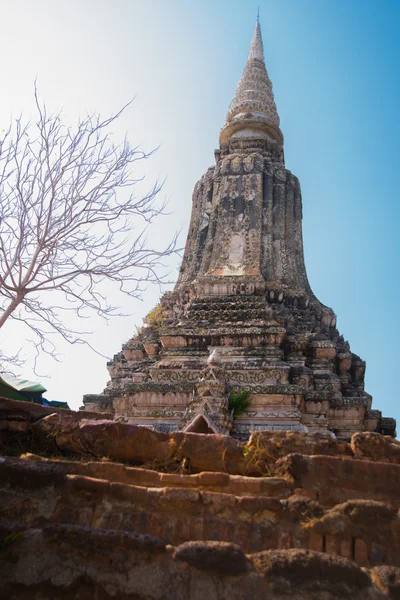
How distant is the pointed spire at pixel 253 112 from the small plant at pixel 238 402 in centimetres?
1336

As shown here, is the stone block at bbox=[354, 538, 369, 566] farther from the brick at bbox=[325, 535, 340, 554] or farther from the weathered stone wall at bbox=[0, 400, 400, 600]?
the brick at bbox=[325, 535, 340, 554]

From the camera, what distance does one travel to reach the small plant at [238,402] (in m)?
12.7

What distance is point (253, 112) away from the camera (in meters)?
23.2

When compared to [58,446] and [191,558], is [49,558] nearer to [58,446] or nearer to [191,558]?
[191,558]

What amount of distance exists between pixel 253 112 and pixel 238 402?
1503 centimetres

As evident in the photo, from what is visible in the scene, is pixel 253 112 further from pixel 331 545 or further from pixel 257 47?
pixel 331 545

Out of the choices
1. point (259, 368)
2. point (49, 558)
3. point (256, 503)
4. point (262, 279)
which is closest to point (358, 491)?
point (256, 503)

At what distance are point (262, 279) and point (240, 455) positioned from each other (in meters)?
11.8

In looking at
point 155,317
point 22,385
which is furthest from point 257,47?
point 22,385

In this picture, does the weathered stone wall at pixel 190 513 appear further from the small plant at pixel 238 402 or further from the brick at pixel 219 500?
the small plant at pixel 238 402

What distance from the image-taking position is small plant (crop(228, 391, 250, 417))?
1272 centimetres

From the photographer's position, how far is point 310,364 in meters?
15.2

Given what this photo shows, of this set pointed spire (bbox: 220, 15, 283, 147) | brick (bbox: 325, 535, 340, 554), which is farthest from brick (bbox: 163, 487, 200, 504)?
pointed spire (bbox: 220, 15, 283, 147)

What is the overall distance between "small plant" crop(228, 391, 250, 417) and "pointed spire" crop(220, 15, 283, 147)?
43.8 ft
